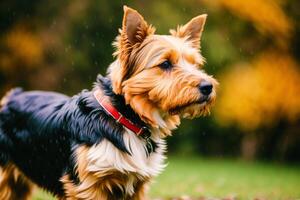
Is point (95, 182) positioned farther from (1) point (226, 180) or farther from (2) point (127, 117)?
(1) point (226, 180)

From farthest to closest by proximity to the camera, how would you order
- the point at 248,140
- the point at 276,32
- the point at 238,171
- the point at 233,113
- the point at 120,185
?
the point at 248,140
the point at 233,113
the point at 276,32
the point at 238,171
the point at 120,185

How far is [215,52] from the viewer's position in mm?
19047

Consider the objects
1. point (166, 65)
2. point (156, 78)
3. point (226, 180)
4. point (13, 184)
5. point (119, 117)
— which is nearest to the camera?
point (119, 117)

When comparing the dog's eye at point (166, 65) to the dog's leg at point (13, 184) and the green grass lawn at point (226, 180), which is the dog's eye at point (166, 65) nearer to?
the dog's leg at point (13, 184)

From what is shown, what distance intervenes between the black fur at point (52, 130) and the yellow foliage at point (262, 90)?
13.0 metres

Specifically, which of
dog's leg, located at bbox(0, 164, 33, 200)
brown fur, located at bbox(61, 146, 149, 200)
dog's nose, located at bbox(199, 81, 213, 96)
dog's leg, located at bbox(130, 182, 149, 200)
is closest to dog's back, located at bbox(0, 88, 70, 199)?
dog's leg, located at bbox(0, 164, 33, 200)

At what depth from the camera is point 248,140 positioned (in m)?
22.1

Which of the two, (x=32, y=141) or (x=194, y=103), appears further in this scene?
(x=32, y=141)

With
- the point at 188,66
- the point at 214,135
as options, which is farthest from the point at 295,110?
the point at 188,66

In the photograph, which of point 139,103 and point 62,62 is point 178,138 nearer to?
point 62,62

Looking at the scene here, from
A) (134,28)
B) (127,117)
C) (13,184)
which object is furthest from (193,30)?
(13,184)

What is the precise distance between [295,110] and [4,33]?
10.7m

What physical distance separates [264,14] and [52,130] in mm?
13173

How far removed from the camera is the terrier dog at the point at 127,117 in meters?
5.61
